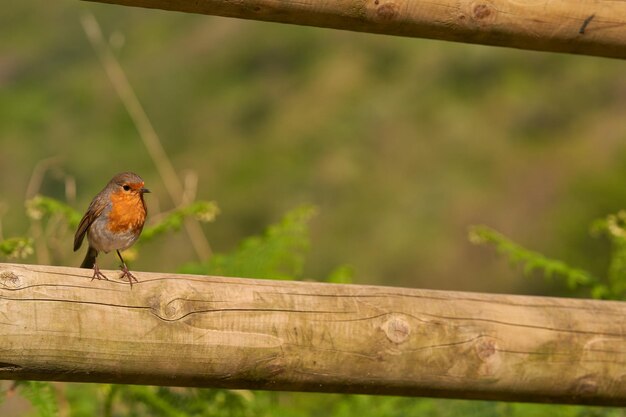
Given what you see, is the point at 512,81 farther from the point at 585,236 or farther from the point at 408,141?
the point at 585,236

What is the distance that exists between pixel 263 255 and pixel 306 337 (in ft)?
4.64

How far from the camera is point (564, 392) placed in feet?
7.88

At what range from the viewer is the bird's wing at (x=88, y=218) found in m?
2.97

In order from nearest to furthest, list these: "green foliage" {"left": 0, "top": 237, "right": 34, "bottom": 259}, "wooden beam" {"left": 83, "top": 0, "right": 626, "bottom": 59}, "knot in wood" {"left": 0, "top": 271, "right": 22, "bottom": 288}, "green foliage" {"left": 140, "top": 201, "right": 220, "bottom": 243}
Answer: "knot in wood" {"left": 0, "top": 271, "right": 22, "bottom": 288}, "wooden beam" {"left": 83, "top": 0, "right": 626, "bottom": 59}, "green foliage" {"left": 0, "top": 237, "right": 34, "bottom": 259}, "green foliage" {"left": 140, "top": 201, "right": 220, "bottom": 243}

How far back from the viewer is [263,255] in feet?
11.7

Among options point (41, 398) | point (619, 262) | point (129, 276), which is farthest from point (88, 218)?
point (619, 262)

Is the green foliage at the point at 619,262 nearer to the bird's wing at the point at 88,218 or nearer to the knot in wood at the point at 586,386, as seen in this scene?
the knot in wood at the point at 586,386

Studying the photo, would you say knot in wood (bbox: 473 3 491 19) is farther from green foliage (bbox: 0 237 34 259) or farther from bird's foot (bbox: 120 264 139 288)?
green foliage (bbox: 0 237 34 259)

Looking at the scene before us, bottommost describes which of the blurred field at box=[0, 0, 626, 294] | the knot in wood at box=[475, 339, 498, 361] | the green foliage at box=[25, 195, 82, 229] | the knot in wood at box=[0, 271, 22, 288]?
the knot in wood at box=[475, 339, 498, 361]

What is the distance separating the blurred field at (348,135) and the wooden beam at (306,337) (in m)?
6.05

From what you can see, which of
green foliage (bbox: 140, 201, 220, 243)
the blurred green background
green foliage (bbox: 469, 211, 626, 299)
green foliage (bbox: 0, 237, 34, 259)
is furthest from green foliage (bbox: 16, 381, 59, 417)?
the blurred green background

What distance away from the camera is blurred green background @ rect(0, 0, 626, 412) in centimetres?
973

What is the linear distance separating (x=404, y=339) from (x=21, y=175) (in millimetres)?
8754

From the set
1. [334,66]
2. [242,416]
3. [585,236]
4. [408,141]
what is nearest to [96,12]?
[334,66]
